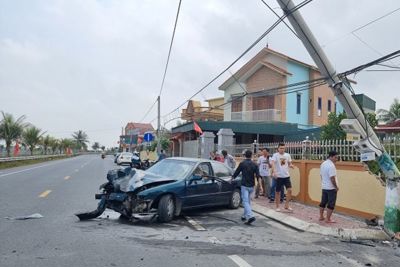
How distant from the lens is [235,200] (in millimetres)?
12680

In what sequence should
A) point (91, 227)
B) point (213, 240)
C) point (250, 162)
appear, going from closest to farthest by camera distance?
point (213, 240)
point (91, 227)
point (250, 162)

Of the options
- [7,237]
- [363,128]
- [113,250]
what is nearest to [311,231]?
[363,128]

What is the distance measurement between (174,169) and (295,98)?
2392 cm

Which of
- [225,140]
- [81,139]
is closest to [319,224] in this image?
[225,140]

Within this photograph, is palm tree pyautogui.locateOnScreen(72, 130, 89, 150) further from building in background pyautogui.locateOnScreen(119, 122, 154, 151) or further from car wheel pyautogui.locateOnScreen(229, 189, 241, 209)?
car wheel pyautogui.locateOnScreen(229, 189, 241, 209)

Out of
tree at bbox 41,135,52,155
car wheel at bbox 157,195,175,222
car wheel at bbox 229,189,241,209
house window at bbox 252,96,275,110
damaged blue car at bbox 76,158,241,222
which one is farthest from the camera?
tree at bbox 41,135,52,155

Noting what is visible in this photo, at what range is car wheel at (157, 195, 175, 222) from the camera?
32.0 feet

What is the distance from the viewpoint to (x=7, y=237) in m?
7.57

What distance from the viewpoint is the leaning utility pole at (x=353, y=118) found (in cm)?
895

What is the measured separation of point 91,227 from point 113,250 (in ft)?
6.82

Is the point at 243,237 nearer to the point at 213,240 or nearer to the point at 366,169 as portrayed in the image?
the point at 213,240

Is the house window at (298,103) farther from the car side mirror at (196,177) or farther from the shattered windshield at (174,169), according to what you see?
the car side mirror at (196,177)

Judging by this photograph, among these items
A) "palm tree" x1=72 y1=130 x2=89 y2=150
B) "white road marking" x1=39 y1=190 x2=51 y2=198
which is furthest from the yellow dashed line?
"palm tree" x1=72 y1=130 x2=89 y2=150

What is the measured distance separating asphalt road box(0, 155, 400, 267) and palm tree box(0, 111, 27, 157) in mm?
37128
